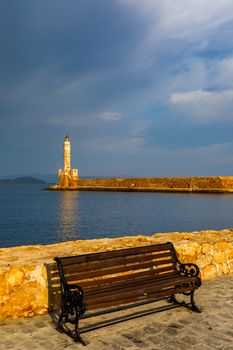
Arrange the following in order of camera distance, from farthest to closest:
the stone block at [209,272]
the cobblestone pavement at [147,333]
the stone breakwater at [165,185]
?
the stone breakwater at [165,185]
the stone block at [209,272]
the cobblestone pavement at [147,333]

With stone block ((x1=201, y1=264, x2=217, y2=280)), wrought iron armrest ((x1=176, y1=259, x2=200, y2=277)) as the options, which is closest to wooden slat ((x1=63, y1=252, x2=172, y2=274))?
wrought iron armrest ((x1=176, y1=259, x2=200, y2=277))

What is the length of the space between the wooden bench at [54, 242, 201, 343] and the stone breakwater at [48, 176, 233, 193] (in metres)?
70.5

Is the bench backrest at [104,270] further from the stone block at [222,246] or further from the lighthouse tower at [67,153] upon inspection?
the lighthouse tower at [67,153]

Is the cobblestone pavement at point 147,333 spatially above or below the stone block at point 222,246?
below

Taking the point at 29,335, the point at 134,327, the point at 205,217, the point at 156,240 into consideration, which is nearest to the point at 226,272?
the point at 156,240

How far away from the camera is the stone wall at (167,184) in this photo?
75.6m

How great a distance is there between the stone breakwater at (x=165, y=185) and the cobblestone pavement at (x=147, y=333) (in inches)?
2780

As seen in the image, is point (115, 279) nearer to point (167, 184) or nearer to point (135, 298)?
point (135, 298)

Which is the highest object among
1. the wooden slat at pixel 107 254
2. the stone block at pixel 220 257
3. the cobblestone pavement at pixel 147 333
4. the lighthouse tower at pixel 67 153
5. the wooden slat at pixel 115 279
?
the lighthouse tower at pixel 67 153

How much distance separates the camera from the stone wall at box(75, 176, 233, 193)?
75625 millimetres

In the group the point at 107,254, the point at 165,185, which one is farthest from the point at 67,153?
the point at 107,254

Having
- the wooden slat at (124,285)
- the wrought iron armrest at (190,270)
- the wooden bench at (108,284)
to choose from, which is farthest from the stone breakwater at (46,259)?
the wrought iron armrest at (190,270)

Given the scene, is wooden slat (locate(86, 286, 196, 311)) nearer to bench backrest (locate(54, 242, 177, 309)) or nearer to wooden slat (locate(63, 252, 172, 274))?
bench backrest (locate(54, 242, 177, 309))

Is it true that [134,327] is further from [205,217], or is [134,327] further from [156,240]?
[205,217]
